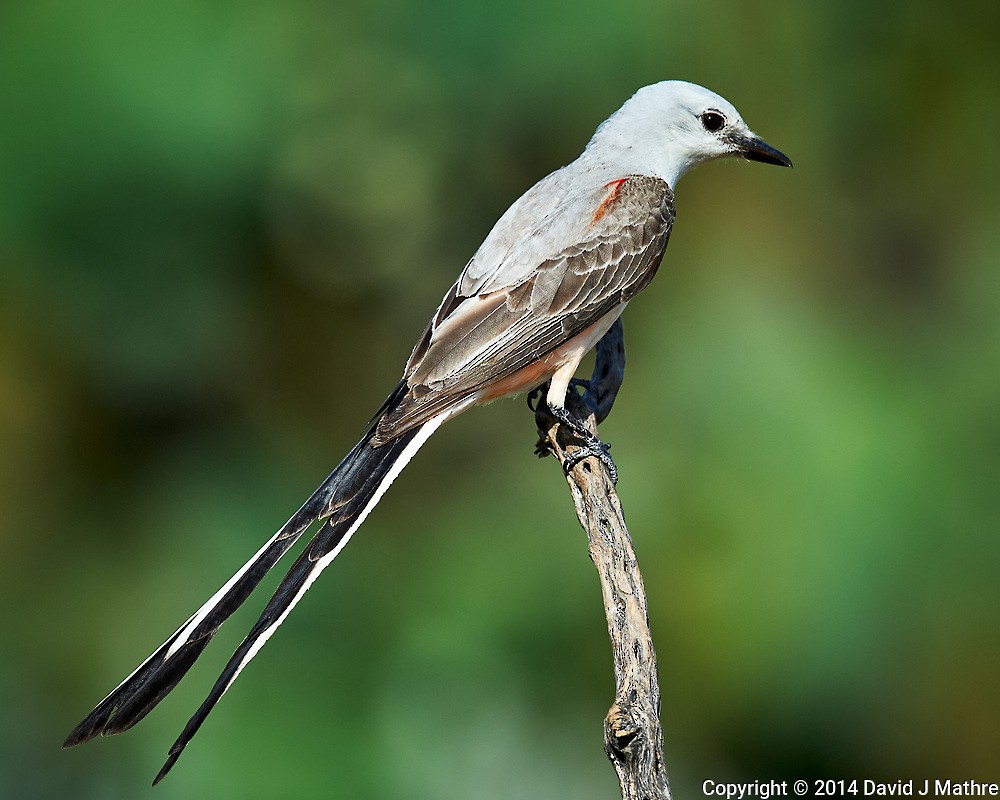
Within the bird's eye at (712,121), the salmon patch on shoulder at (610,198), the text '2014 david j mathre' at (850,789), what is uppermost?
the bird's eye at (712,121)

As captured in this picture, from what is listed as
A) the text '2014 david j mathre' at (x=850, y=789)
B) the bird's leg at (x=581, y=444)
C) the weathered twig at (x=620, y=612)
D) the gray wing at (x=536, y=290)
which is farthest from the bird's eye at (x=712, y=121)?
the text '2014 david j mathre' at (x=850, y=789)

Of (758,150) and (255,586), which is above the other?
(758,150)

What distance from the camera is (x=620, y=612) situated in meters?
2.39

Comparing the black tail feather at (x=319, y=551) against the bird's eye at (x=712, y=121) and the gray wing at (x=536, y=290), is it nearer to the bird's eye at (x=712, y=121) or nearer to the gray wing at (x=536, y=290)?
the gray wing at (x=536, y=290)

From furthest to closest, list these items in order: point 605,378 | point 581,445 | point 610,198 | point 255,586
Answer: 1. point 605,378
2. point 610,198
3. point 581,445
4. point 255,586

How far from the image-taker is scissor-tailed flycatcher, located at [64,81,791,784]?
2.66 m

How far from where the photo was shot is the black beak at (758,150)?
10.9ft

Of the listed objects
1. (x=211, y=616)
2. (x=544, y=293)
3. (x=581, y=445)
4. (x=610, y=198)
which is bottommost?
(x=211, y=616)

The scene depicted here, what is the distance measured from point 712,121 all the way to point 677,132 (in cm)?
11

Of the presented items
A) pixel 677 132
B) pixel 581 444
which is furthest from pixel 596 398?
pixel 677 132

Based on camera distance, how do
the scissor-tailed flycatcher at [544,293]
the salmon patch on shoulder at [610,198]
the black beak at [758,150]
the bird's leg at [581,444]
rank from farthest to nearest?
the black beak at [758,150] → the salmon patch on shoulder at [610,198] → the bird's leg at [581,444] → the scissor-tailed flycatcher at [544,293]

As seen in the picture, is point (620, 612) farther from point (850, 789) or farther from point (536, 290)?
point (850, 789)

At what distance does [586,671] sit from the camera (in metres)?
4.02

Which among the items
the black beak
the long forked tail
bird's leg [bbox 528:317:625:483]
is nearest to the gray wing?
the long forked tail
